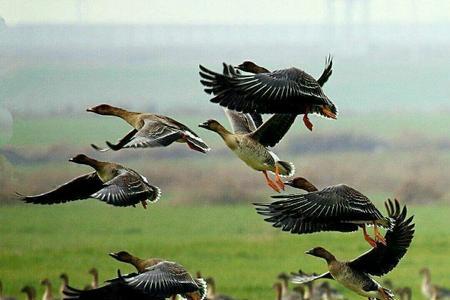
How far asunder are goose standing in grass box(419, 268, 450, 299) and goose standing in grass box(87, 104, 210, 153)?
3814 millimetres

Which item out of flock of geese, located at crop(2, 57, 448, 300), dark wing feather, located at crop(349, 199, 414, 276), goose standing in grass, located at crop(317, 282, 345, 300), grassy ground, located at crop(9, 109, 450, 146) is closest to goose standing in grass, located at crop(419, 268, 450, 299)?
goose standing in grass, located at crop(317, 282, 345, 300)

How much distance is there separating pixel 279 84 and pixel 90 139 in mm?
3708

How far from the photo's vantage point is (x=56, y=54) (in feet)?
19.6

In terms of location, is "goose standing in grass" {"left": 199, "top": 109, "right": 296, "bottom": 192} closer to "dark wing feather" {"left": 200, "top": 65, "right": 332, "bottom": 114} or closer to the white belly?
the white belly

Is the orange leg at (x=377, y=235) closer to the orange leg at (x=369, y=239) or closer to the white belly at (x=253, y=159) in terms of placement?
the orange leg at (x=369, y=239)

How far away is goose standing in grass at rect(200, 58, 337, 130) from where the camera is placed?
7.46ft

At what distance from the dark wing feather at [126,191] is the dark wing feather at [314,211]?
0.25 metres

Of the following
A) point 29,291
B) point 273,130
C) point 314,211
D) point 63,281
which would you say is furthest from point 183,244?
point 314,211

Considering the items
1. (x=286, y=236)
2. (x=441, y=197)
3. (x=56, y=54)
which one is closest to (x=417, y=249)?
(x=441, y=197)

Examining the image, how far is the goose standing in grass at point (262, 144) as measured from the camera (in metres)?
2.45

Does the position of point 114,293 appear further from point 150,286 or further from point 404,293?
point 404,293

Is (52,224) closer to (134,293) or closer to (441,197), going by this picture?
(441,197)

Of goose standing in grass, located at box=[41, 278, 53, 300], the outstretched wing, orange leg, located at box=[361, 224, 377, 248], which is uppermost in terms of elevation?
the outstretched wing

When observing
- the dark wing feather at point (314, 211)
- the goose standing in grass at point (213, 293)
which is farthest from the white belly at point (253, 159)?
the goose standing in grass at point (213, 293)
